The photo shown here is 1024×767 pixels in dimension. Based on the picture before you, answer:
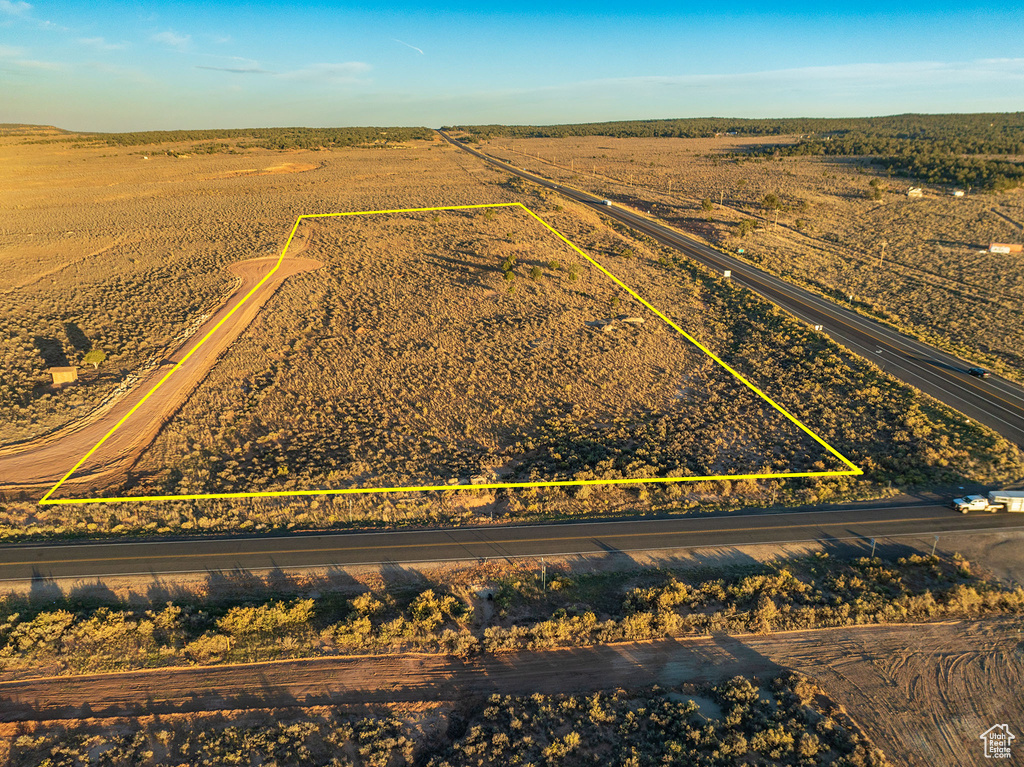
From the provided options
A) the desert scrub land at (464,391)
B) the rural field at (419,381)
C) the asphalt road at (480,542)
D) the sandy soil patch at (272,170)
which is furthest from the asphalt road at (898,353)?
the sandy soil patch at (272,170)

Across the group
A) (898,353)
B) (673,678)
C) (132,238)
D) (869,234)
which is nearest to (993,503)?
(898,353)

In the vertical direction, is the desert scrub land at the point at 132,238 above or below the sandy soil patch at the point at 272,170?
below

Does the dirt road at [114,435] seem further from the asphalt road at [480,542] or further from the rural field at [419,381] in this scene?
the asphalt road at [480,542]

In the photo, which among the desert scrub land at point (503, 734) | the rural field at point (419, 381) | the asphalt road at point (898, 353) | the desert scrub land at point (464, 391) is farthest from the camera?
the asphalt road at point (898, 353)

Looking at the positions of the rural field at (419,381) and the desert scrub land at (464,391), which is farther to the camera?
the desert scrub land at (464,391)

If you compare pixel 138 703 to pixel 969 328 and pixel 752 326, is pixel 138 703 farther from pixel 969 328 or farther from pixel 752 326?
pixel 969 328

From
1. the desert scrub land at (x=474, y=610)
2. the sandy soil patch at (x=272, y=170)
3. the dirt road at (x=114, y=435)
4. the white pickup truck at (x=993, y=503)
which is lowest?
the desert scrub land at (x=474, y=610)

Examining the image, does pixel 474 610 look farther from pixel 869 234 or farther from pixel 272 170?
pixel 272 170

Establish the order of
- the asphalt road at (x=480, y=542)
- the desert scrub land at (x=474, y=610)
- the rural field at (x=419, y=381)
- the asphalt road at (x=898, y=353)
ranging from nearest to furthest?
the desert scrub land at (x=474, y=610) → the asphalt road at (x=480, y=542) → the rural field at (x=419, y=381) → the asphalt road at (x=898, y=353)
